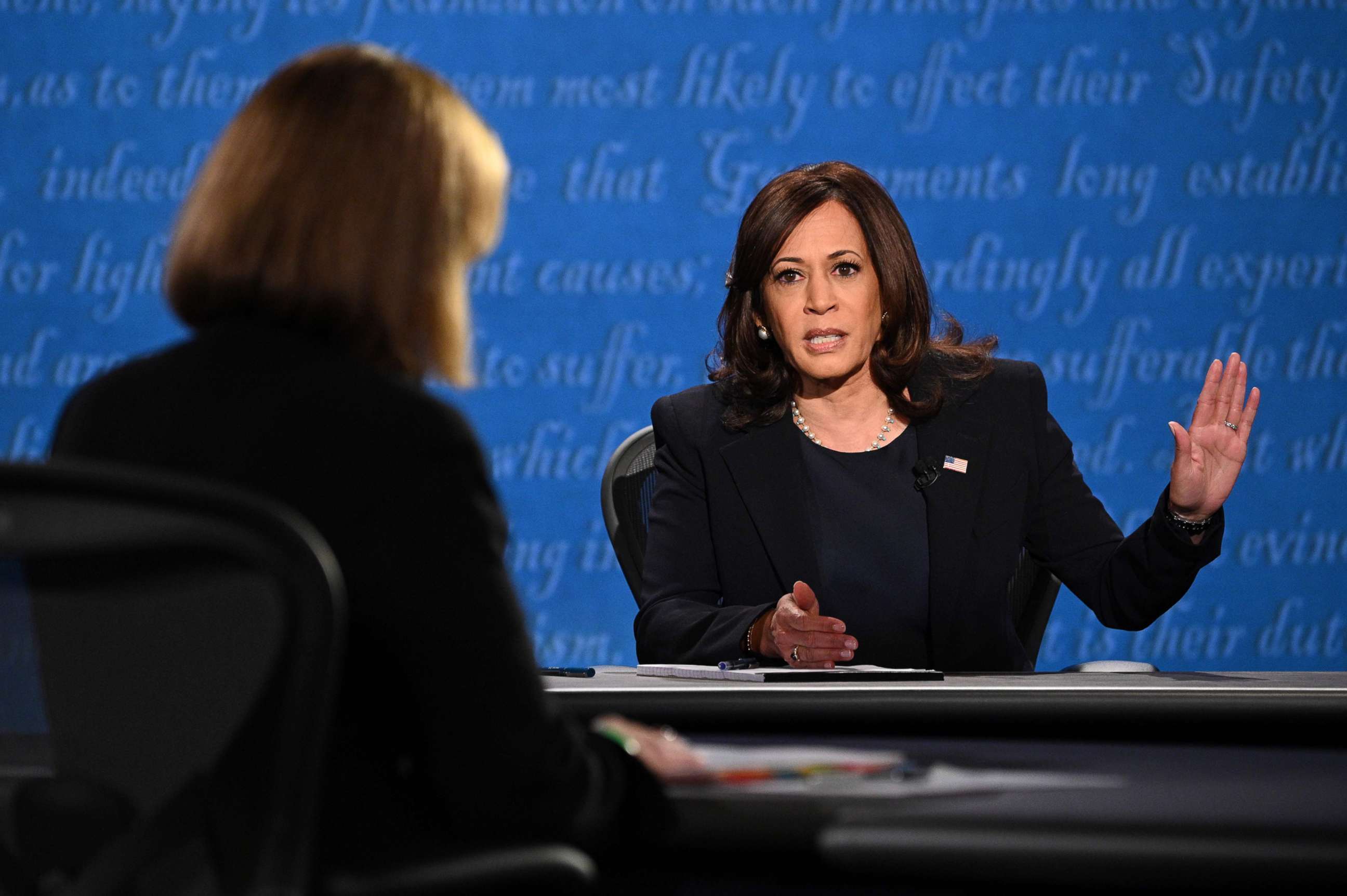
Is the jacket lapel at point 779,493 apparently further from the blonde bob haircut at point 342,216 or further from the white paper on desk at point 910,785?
the blonde bob haircut at point 342,216

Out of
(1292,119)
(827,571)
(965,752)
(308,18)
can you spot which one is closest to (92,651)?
(965,752)

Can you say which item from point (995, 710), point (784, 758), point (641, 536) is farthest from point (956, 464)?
point (784, 758)

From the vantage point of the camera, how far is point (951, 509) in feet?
6.98

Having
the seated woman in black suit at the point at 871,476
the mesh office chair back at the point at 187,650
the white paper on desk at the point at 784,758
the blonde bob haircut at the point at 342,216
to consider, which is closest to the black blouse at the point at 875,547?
the seated woman in black suit at the point at 871,476

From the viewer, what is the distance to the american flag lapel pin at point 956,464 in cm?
216

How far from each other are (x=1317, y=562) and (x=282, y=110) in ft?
12.6

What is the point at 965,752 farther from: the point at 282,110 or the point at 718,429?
the point at 718,429

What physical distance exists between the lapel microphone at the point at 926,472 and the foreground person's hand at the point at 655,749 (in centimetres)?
116

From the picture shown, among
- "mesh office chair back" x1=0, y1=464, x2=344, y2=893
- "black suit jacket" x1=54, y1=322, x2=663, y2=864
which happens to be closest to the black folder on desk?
"black suit jacket" x1=54, y1=322, x2=663, y2=864

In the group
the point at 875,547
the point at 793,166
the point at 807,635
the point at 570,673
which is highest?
the point at 793,166

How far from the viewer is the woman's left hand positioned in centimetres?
190

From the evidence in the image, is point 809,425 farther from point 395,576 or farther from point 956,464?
point 395,576

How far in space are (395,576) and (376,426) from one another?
97mm

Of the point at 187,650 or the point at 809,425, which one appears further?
the point at 809,425
